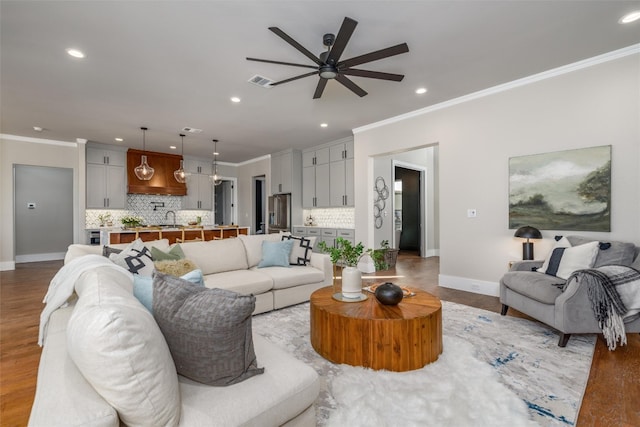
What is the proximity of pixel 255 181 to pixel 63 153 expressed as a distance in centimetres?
460

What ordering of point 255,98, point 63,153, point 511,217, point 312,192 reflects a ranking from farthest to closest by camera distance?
point 312,192
point 63,153
point 255,98
point 511,217

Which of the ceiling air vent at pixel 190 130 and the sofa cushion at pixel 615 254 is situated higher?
the ceiling air vent at pixel 190 130

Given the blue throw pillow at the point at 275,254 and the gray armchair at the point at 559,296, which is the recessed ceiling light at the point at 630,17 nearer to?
the gray armchair at the point at 559,296

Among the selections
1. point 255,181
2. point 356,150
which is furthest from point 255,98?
point 255,181

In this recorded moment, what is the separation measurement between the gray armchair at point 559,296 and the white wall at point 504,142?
54 centimetres

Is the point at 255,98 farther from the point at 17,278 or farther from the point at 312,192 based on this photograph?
the point at 17,278

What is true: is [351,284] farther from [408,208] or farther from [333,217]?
[408,208]

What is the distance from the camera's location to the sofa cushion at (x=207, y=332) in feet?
3.89

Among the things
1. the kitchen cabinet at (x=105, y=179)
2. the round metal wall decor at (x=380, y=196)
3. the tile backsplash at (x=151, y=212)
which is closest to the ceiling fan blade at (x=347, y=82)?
the round metal wall decor at (x=380, y=196)

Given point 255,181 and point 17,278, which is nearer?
point 17,278

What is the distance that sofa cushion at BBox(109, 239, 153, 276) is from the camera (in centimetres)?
269

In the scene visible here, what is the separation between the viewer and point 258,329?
2.98m

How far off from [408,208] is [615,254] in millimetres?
6041

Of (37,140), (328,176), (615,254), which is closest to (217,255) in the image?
(328,176)
